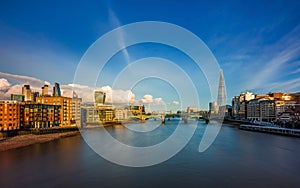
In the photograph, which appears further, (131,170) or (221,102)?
(221,102)

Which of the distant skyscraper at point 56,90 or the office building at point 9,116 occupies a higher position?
the distant skyscraper at point 56,90

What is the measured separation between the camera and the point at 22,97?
1051 inches

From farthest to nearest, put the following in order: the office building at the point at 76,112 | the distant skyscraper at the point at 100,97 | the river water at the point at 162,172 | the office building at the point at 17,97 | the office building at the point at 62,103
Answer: the distant skyscraper at the point at 100,97, the office building at the point at 17,97, the office building at the point at 76,112, the office building at the point at 62,103, the river water at the point at 162,172

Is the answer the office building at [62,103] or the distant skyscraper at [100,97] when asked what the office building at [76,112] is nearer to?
the office building at [62,103]

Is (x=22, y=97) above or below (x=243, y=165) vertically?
above

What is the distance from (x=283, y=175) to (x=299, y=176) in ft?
1.36

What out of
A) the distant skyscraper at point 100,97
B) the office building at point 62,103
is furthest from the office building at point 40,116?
the distant skyscraper at point 100,97

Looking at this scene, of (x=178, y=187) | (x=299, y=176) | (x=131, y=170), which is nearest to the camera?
(x=178, y=187)

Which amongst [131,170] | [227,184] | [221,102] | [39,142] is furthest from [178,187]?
[221,102]

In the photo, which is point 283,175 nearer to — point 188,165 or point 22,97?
point 188,165

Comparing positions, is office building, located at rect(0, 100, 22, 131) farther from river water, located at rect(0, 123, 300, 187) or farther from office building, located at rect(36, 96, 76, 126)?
river water, located at rect(0, 123, 300, 187)

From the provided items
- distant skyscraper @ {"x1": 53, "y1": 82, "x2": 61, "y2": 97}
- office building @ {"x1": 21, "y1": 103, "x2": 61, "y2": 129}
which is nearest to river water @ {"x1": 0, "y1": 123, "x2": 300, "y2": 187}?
office building @ {"x1": 21, "y1": 103, "x2": 61, "y2": 129}

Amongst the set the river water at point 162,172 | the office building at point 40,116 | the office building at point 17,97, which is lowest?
the river water at point 162,172

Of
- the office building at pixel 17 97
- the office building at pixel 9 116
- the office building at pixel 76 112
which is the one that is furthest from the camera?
the office building at pixel 17 97
